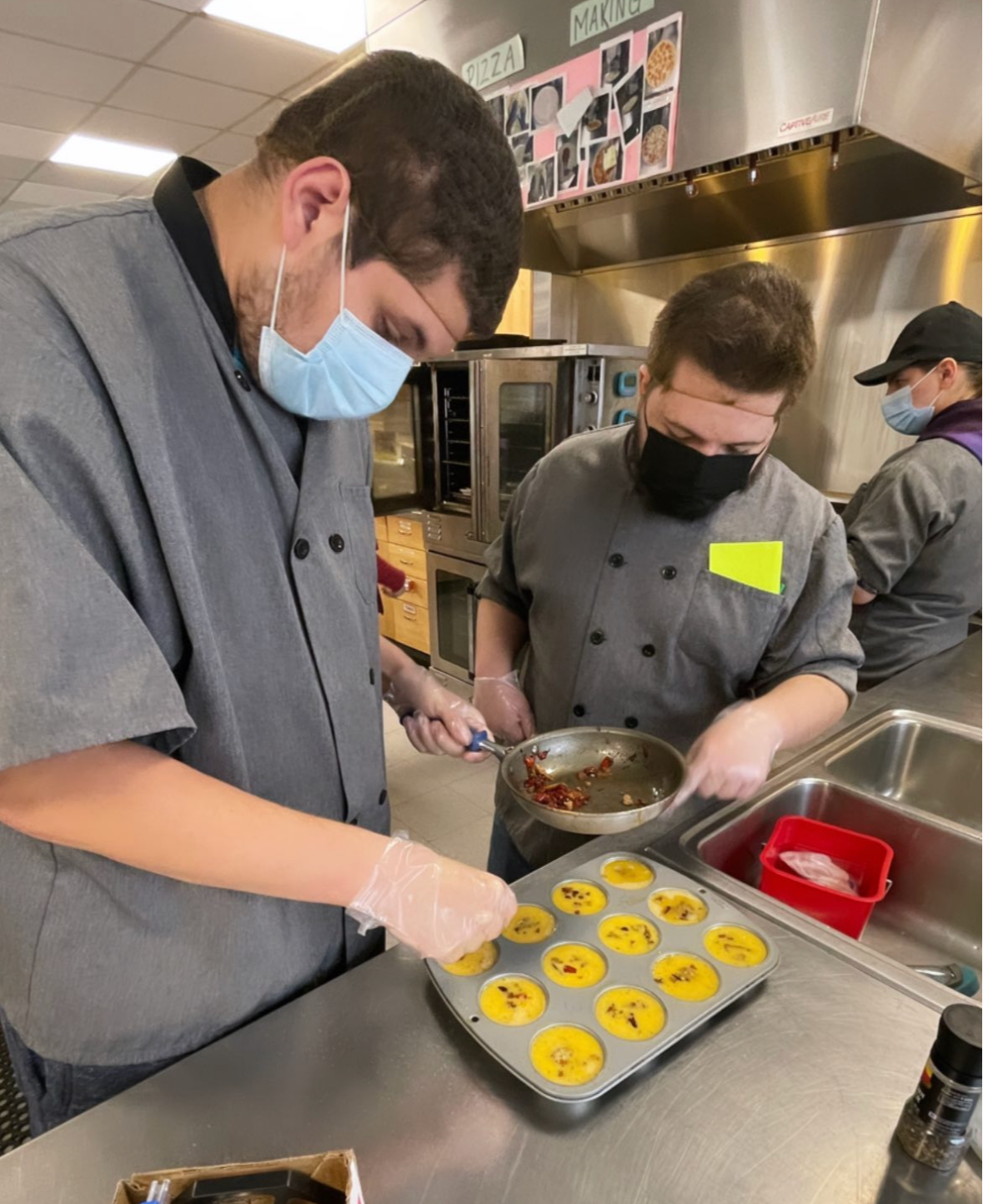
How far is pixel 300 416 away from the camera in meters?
0.69

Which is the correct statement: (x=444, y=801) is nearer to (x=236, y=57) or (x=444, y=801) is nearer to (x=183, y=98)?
(x=236, y=57)

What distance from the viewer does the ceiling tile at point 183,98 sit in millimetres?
2986

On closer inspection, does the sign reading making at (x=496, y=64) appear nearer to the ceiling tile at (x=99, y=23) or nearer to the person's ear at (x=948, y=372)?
the person's ear at (x=948, y=372)

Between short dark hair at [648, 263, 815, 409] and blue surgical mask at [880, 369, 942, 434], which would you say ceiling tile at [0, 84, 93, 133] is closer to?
short dark hair at [648, 263, 815, 409]

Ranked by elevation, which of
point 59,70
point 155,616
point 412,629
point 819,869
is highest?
point 59,70

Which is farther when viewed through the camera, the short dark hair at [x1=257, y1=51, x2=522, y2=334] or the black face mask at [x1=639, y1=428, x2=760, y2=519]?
the black face mask at [x1=639, y1=428, x2=760, y2=519]

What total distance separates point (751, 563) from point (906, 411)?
0.50 metres

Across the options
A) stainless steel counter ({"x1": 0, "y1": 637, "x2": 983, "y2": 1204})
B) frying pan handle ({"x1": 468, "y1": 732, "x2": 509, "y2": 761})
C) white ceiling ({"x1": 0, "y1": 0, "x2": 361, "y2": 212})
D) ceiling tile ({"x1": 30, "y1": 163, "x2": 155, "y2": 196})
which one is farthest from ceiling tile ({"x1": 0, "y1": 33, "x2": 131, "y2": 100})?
stainless steel counter ({"x1": 0, "y1": 637, "x2": 983, "y2": 1204})

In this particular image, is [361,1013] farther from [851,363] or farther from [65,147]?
[65,147]

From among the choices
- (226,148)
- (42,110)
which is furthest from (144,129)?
(42,110)

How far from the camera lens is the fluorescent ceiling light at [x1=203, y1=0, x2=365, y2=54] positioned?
8.00 feet

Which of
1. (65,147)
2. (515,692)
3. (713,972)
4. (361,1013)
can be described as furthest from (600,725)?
(65,147)

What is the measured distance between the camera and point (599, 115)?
88 centimetres

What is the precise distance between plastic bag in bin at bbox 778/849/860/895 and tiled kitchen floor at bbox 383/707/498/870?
1274 mm
